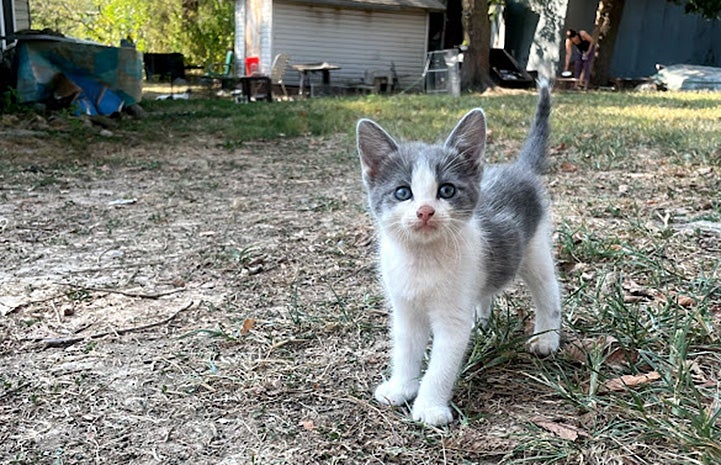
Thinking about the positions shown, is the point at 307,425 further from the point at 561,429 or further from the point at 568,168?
the point at 568,168

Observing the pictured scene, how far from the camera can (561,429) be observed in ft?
6.23

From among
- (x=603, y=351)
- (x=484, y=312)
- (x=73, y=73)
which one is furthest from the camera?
(x=73, y=73)

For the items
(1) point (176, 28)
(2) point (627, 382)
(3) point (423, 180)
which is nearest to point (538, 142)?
(3) point (423, 180)

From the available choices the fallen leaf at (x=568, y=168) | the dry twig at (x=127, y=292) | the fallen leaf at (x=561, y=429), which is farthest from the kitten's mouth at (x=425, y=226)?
the fallen leaf at (x=568, y=168)

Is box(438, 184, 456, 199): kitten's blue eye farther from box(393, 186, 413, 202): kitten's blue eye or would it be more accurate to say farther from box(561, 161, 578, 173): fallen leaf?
box(561, 161, 578, 173): fallen leaf

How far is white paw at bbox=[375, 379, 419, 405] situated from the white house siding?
72.6 feet

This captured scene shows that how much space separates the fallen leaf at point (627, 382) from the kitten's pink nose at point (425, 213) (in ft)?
2.59

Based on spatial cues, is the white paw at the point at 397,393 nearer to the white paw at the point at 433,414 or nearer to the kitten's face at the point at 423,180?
the white paw at the point at 433,414

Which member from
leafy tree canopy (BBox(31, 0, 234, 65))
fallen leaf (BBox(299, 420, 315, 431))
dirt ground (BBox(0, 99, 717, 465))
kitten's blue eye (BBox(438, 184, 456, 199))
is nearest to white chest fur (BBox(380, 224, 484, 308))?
kitten's blue eye (BBox(438, 184, 456, 199))

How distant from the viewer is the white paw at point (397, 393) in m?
2.16

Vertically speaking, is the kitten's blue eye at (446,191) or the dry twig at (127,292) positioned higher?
the kitten's blue eye at (446,191)

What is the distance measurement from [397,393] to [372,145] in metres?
0.84

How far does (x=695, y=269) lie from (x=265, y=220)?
112 inches

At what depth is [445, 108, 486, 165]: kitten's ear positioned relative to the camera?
215cm
